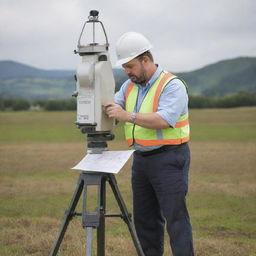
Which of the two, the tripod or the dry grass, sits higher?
the tripod

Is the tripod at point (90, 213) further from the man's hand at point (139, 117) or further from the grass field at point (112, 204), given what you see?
the grass field at point (112, 204)

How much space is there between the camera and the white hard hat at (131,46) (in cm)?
467

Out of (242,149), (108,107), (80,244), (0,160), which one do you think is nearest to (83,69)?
(108,107)

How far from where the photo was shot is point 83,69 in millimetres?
4395

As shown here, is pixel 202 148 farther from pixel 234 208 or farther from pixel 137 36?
pixel 137 36

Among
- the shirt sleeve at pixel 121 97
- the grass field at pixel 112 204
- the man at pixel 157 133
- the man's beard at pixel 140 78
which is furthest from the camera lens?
the grass field at pixel 112 204

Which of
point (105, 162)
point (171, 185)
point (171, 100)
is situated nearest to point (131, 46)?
point (171, 100)

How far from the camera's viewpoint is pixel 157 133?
489 cm

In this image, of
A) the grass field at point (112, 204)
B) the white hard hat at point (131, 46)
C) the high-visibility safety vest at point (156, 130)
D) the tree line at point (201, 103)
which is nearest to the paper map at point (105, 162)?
the high-visibility safety vest at point (156, 130)

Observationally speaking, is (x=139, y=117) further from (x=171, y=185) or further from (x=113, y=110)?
(x=171, y=185)

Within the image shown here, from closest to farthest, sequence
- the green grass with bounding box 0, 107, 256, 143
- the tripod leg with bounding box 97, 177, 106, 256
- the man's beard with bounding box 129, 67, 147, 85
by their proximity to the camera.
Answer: the tripod leg with bounding box 97, 177, 106, 256 → the man's beard with bounding box 129, 67, 147, 85 → the green grass with bounding box 0, 107, 256, 143

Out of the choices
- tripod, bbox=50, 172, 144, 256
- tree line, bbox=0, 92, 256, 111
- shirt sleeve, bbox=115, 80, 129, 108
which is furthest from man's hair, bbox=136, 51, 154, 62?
tree line, bbox=0, 92, 256, 111

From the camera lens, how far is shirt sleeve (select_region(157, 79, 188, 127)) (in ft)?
15.2

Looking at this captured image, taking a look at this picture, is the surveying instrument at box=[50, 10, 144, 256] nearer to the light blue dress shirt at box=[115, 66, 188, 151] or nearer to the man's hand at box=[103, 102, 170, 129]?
the man's hand at box=[103, 102, 170, 129]
